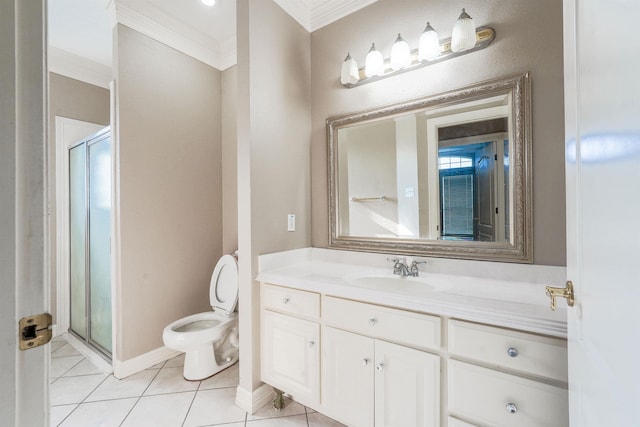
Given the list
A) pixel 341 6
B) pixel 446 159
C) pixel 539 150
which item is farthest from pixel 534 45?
Answer: pixel 341 6

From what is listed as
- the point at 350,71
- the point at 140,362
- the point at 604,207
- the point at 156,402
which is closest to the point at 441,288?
the point at 604,207

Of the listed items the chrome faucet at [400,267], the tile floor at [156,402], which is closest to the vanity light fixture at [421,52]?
the chrome faucet at [400,267]

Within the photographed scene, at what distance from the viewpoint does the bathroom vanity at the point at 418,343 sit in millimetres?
961

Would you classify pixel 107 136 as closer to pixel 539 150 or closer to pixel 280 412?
pixel 280 412

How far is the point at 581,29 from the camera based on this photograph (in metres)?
0.66

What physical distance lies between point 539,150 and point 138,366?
296 cm

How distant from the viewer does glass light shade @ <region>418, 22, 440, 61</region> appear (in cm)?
150

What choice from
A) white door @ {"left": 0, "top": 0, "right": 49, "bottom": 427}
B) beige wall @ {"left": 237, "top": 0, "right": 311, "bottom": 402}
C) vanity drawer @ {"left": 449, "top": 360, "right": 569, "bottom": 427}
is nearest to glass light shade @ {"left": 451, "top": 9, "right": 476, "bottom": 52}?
beige wall @ {"left": 237, "top": 0, "right": 311, "bottom": 402}

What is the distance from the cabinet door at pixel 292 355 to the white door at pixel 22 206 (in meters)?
1.09

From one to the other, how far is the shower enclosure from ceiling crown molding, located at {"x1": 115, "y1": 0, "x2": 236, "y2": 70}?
849 mm

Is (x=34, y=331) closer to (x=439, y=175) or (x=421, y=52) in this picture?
(x=439, y=175)

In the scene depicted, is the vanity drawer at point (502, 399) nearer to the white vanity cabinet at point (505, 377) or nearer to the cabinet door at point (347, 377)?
the white vanity cabinet at point (505, 377)

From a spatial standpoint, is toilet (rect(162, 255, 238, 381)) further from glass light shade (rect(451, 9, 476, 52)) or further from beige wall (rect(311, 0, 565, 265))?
glass light shade (rect(451, 9, 476, 52))

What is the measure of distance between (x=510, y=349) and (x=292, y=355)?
3.48 feet
